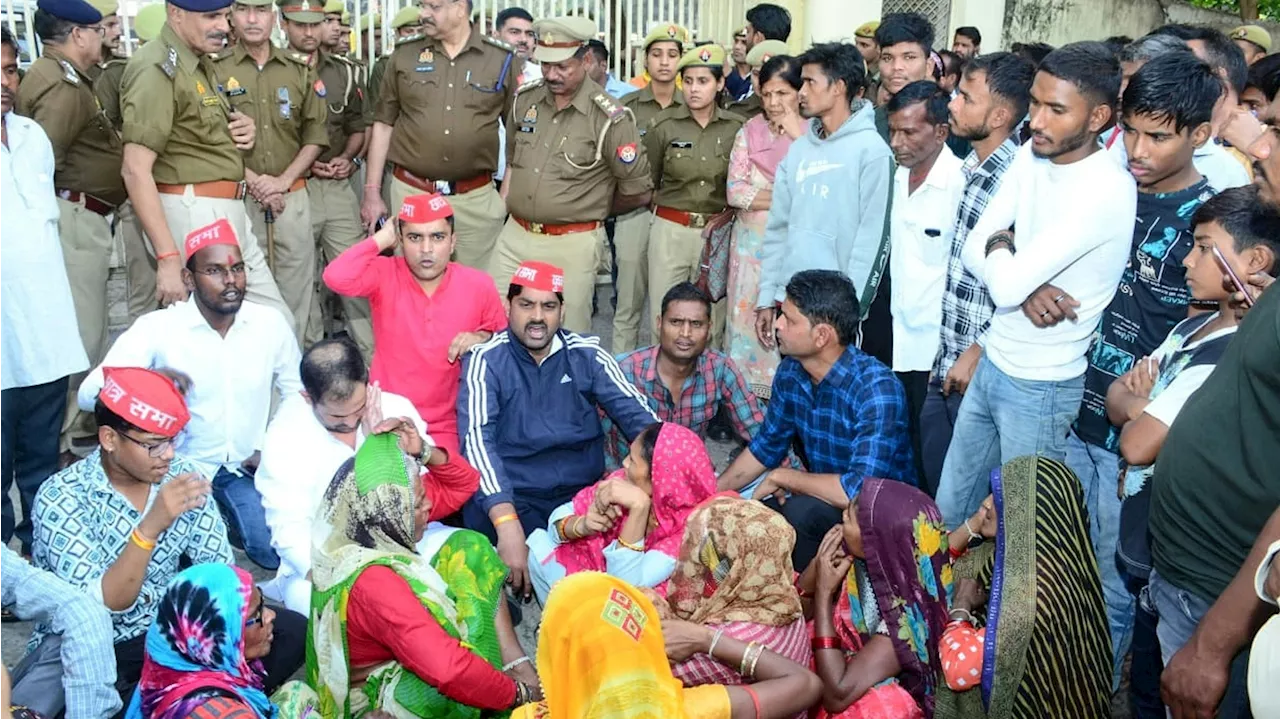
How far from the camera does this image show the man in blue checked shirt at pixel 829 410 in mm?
3902

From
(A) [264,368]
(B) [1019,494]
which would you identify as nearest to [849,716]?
(B) [1019,494]

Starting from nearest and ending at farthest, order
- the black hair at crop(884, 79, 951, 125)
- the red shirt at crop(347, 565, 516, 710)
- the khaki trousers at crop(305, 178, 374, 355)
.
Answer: the red shirt at crop(347, 565, 516, 710)
the black hair at crop(884, 79, 951, 125)
the khaki trousers at crop(305, 178, 374, 355)

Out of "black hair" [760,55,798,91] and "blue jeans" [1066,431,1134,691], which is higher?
"black hair" [760,55,798,91]

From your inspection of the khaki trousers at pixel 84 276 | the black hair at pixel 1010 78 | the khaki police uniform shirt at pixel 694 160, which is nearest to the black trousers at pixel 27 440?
the khaki trousers at pixel 84 276

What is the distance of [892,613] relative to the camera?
3.04m

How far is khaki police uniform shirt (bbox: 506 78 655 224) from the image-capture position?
602cm

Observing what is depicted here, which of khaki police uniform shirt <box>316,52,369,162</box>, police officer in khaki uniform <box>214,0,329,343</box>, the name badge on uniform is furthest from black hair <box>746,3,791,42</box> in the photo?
the name badge on uniform

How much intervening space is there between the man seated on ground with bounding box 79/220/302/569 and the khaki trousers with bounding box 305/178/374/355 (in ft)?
6.78

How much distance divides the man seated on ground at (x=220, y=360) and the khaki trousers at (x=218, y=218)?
868mm

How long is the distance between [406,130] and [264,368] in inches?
90.9

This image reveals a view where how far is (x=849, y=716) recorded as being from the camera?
9.85ft

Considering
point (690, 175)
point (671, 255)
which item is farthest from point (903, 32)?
point (671, 255)

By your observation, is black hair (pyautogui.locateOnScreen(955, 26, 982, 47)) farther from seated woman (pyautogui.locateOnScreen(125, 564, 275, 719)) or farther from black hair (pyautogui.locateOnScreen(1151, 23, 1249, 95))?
seated woman (pyautogui.locateOnScreen(125, 564, 275, 719))

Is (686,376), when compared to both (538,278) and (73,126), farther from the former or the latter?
(73,126)
